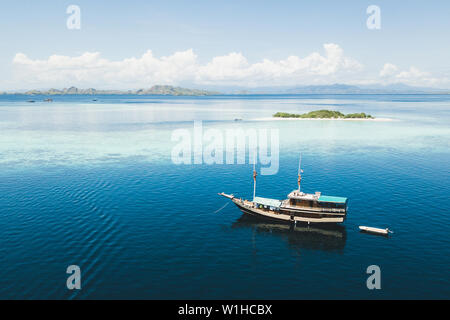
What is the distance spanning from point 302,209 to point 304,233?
561 cm

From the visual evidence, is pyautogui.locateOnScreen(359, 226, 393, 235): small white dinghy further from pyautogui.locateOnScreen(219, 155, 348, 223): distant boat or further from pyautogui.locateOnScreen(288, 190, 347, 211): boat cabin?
pyautogui.locateOnScreen(288, 190, 347, 211): boat cabin

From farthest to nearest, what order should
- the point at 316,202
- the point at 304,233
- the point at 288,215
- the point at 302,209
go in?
the point at 288,215
the point at 316,202
the point at 302,209
the point at 304,233

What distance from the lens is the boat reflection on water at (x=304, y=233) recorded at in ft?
187

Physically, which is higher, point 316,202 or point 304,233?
point 316,202

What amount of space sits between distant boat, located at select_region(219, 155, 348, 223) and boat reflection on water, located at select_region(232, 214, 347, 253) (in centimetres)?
152

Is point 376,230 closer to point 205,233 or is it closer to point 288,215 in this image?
point 288,215

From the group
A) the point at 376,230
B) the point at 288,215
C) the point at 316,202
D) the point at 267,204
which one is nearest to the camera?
the point at 376,230

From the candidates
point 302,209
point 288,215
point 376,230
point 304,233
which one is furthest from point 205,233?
point 376,230

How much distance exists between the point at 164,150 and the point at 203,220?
244ft

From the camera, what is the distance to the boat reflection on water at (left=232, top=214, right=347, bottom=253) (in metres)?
56.9

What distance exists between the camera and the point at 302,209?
66062mm

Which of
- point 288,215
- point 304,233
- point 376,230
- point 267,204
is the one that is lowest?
point 304,233
